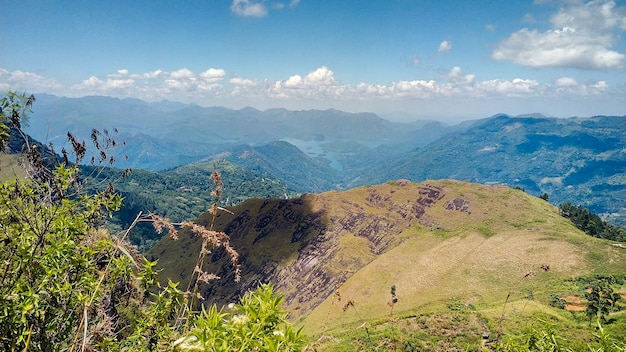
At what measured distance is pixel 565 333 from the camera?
107 ft

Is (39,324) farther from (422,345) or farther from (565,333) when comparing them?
(565,333)

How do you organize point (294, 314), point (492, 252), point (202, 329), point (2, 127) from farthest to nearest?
point (294, 314) → point (492, 252) → point (2, 127) → point (202, 329)

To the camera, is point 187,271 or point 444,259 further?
point 187,271

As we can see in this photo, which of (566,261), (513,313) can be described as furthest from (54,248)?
(566,261)

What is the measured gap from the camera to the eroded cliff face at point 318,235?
301ft

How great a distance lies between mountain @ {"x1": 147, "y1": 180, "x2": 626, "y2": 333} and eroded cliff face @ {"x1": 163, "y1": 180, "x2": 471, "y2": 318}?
1.13ft

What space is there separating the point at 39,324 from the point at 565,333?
4117 centimetres

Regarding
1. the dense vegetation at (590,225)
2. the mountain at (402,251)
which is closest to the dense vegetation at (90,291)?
the mountain at (402,251)

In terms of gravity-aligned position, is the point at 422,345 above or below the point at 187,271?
above

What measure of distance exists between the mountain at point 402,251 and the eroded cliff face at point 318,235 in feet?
1.13

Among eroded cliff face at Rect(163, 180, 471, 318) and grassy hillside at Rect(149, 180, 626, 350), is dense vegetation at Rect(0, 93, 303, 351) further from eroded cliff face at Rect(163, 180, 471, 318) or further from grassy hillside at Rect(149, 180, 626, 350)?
eroded cliff face at Rect(163, 180, 471, 318)

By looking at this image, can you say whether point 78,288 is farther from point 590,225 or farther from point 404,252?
point 590,225

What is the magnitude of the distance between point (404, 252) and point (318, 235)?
3078 centimetres

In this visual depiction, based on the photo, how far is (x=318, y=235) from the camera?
105 meters
